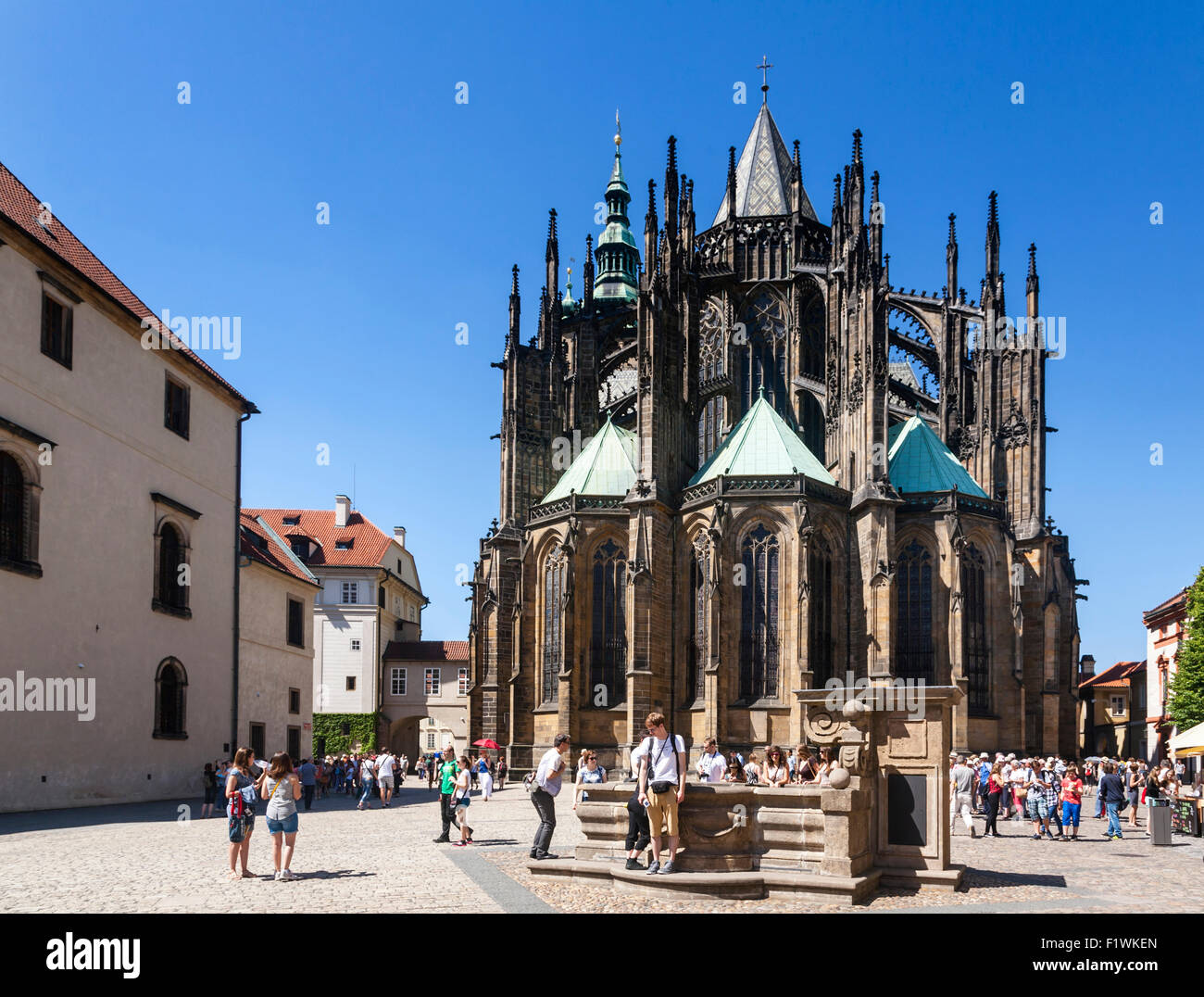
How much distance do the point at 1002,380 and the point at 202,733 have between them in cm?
3220

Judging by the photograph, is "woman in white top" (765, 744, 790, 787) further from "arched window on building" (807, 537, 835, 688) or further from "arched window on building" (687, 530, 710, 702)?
"arched window on building" (687, 530, 710, 702)

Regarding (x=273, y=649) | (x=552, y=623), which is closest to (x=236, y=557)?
(x=273, y=649)

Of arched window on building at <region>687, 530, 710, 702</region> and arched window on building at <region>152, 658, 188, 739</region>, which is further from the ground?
arched window on building at <region>687, 530, 710, 702</region>

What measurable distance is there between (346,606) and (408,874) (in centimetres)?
4973

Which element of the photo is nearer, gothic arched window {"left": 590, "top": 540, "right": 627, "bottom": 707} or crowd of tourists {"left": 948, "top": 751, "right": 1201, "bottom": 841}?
crowd of tourists {"left": 948, "top": 751, "right": 1201, "bottom": 841}

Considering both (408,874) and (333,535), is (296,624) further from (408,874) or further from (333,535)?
(408,874)

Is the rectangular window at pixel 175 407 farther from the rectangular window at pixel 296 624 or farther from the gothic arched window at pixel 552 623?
the gothic arched window at pixel 552 623

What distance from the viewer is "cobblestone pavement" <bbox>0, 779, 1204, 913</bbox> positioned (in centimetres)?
1171

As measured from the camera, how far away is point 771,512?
129 ft

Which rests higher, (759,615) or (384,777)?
(759,615)

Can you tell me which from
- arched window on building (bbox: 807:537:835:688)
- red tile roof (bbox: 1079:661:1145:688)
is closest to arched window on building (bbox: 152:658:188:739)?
arched window on building (bbox: 807:537:835:688)

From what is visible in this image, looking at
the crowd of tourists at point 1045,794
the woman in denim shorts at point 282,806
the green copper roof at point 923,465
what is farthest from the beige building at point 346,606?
the woman in denim shorts at point 282,806

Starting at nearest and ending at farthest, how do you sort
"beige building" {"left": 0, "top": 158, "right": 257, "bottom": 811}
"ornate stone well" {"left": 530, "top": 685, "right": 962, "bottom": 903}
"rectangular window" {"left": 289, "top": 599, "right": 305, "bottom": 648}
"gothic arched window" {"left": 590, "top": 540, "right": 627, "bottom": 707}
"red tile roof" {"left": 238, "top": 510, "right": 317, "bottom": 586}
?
"ornate stone well" {"left": 530, "top": 685, "right": 962, "bottom": 903}
"beige building" {"left": 0, "top": 158, "right": 257, "bottom": 811}
"red tile roof" {"left": 238, "top": 510, "right": 317, "bottom": 586}
"gothic arched window" {"left": 590, "top": 540, "right": 627, "bottom": 707}
"rectangular window" {"left": 289, "top": 599, "right": 305, "bottom": 648}

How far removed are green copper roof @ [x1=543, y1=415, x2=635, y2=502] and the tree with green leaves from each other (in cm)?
2643
